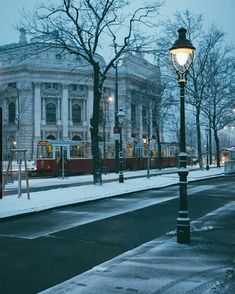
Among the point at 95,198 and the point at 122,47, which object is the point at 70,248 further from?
the point at 122,47

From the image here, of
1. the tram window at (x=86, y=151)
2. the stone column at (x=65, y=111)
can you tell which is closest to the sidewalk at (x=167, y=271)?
the tram window at (x=86, y=151)

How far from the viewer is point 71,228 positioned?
1021 centimetres

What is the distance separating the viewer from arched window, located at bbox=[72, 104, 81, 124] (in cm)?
7888

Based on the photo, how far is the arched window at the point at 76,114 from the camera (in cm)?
7888

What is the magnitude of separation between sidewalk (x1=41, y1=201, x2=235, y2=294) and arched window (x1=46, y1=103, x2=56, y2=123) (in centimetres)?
6915

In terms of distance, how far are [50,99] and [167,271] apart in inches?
2846

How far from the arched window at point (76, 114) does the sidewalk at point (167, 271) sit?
70922 millimetres

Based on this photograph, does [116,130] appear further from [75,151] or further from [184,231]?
[184,231]

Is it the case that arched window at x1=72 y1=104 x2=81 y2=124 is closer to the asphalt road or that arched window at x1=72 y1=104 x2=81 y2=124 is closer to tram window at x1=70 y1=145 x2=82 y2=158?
tram window at x1=70 y1=145 x2=82 y2=158

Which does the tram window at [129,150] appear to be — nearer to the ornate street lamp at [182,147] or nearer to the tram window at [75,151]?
the tram window at [75,151]

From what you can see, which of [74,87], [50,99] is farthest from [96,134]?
[74,87]

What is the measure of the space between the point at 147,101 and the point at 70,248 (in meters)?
42.8

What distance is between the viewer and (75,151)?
38531 millimetres

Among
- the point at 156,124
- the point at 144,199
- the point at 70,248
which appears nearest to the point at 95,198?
the point at 144,199
